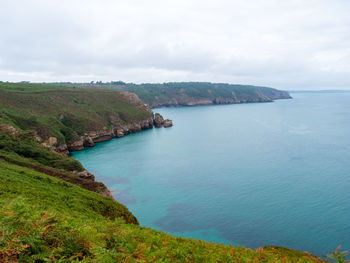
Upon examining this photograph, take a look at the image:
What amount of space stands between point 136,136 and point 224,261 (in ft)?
243

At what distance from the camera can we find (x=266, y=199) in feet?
110

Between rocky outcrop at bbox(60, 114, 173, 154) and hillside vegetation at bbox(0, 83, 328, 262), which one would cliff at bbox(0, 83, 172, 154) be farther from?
hillside vegetation at bbox(0, 83, 328, 262)

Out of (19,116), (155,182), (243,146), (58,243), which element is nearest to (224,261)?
(58,243)

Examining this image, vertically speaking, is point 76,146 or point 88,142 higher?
point 88,142

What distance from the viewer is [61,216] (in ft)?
40.0

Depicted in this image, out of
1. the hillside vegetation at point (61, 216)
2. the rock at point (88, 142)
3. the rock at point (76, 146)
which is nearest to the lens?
the hillside vegetation at point (61, 216)

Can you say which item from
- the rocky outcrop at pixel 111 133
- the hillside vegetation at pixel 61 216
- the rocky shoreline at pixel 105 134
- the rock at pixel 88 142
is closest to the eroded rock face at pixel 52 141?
the rocky shoreline at pixel 105 134

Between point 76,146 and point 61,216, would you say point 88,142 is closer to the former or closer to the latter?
point 76,146

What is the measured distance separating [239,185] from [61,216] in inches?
1257

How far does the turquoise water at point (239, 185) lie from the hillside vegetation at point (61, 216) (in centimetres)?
604

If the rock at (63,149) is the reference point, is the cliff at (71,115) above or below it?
above

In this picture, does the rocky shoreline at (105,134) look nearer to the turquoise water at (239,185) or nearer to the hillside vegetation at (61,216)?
the hillside vegetation at (61,216)

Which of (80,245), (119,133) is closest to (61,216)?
(80,245)

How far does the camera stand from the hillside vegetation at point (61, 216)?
7.08 m
